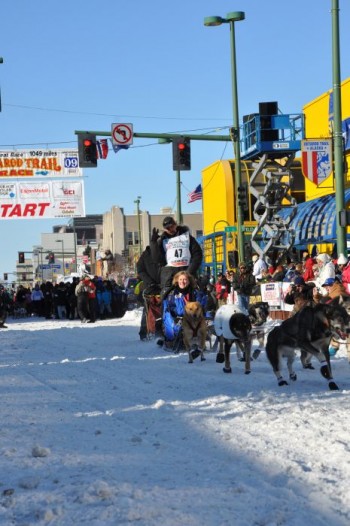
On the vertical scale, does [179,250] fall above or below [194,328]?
above

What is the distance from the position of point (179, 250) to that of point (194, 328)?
1.79 m

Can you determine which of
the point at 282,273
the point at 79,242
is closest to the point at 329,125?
the point at 282,273

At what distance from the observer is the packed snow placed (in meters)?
4.34

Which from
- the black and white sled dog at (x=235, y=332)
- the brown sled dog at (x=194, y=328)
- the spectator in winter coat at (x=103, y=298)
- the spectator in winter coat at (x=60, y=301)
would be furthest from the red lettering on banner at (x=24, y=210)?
the black and white sled dog at (x=235, y=332)

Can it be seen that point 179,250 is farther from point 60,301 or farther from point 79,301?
point 60,301

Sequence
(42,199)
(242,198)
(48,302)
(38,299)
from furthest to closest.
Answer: (38,299)
(42,199)
(48,302)
(242,198)

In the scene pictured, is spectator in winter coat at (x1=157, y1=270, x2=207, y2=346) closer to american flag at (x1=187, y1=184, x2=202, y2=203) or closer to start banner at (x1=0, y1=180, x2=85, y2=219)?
start banner at (x1=0, y1=180, x2=85, y2=219)

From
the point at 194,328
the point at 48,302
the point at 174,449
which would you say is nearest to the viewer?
the point at 174,449

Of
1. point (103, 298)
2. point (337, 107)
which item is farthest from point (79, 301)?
point (337, 107)

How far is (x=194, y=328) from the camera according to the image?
1227cm

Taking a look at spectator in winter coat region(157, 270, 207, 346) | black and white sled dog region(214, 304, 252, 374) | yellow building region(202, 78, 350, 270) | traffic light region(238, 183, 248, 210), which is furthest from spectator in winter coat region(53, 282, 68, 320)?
black and white sled dog region(214, 304, 252, 374)

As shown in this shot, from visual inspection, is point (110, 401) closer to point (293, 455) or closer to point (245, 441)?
point (245, 441)

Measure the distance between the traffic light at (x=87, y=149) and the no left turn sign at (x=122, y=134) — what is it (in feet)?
1.97

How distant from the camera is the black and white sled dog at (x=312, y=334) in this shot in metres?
8.73
